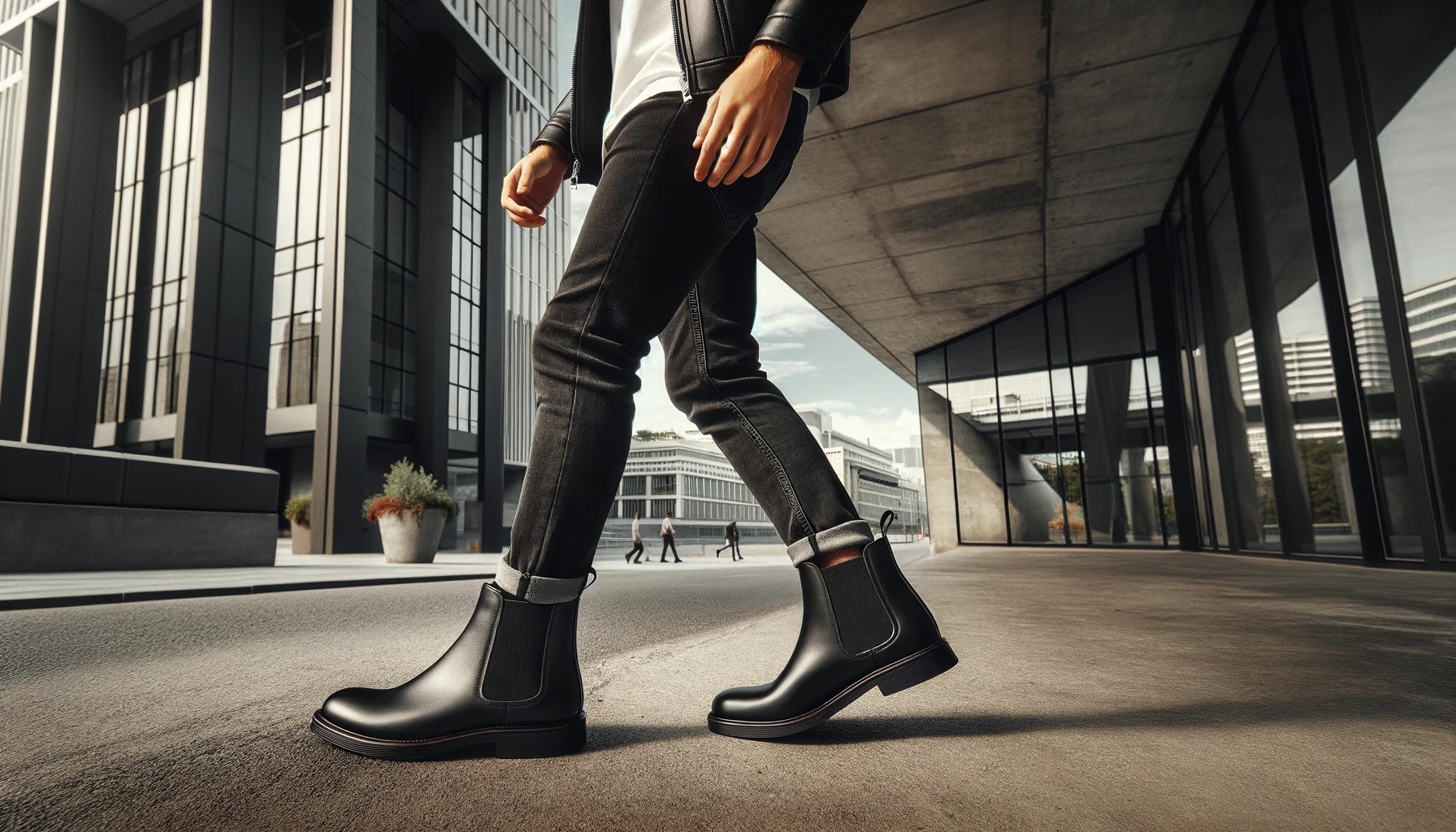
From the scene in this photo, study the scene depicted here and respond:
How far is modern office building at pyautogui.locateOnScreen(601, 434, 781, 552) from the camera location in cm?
8075

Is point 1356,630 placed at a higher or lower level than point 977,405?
lower

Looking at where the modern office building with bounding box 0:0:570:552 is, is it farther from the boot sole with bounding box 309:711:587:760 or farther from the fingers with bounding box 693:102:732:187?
the fingers with bounding box 693:102:732:187

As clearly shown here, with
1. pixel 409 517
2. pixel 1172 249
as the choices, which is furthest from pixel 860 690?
pixel 1172 249

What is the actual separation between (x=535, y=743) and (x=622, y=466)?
43 cm

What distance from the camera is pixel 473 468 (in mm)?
34156

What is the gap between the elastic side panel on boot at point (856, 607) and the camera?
1.16 metres

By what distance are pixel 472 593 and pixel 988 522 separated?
13.6 metres

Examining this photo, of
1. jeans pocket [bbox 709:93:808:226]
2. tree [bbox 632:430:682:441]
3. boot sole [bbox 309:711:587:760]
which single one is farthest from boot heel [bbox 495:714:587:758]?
tree [bbox 632:430:682:441]

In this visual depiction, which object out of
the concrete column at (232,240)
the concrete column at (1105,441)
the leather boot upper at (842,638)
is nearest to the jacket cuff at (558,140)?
the leather boot upper at (842,638)

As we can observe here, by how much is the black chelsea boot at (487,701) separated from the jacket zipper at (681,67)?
2.70 ft

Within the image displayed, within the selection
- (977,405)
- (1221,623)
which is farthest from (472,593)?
(977,405)

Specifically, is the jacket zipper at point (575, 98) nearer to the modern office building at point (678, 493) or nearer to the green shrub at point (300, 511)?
the green shrub at point (300, 511)

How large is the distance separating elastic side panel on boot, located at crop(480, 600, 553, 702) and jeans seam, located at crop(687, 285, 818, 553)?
426 millimetres

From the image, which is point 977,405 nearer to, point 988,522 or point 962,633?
point 988,522
